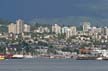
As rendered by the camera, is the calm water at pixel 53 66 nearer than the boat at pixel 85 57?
Yes

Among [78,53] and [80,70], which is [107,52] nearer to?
[78,53]

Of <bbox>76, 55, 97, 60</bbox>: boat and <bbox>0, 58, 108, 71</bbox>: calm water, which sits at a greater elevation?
<bbox>76, 55, 97, 60</bbox>: boat

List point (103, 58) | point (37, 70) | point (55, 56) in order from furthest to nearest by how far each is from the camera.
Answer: point (55, 56)
point (103, 58)
point (37, 70)

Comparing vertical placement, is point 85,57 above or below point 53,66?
above

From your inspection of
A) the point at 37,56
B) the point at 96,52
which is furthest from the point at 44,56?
the point at 96,52

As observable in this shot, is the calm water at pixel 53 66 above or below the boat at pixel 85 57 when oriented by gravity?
below

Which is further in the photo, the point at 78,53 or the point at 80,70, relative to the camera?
the point at 78,53

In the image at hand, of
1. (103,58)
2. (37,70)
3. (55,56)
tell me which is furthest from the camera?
(55,56)

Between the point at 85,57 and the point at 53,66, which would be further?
the point at 85,57

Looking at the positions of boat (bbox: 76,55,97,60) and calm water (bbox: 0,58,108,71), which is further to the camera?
boat (bbox: 76,55,97,60)

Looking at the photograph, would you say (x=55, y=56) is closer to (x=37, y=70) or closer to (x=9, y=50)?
(x=9, y=50)
